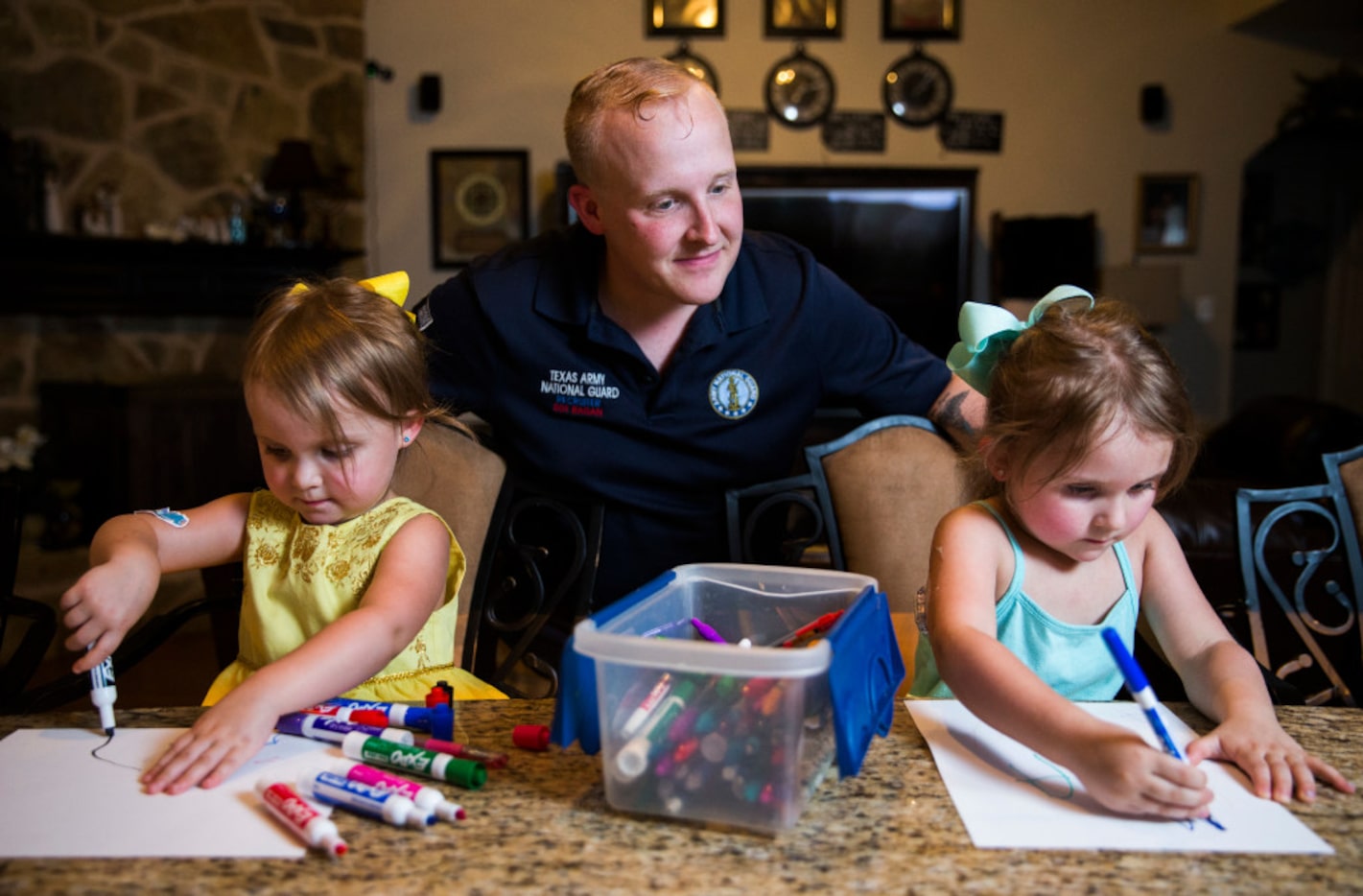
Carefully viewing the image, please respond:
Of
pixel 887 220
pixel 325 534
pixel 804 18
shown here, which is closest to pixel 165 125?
pixel 804 18

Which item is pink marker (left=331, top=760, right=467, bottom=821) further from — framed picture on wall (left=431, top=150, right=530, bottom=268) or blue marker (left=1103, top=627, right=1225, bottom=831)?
framed picture on wall (left=431, top=150, right=530, bottom=268)

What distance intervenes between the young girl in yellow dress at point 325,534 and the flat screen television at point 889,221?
14.9 feet

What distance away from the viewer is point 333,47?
18.2 ft

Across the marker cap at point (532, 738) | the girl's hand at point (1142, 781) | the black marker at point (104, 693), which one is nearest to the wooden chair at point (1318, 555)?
the girl's hand at point (1142, 781)

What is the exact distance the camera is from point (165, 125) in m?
5.12

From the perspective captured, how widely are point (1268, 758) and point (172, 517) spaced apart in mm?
1194

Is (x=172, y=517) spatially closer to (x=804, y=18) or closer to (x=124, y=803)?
(x=124, y=803)

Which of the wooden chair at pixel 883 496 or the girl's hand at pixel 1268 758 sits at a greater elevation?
the wooden chair at pixel 883 496

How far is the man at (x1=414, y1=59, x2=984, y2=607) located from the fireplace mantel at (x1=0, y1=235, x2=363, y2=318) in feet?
10.3

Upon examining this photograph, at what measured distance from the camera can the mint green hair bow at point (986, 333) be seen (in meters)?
1.16

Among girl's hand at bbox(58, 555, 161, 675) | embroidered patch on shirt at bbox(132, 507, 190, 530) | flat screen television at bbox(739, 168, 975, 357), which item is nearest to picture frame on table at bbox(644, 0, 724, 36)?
flat screen television at bbox(739, 168, 975, 357)

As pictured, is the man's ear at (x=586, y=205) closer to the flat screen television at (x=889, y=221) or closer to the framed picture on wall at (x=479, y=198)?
the flat screen television at (x=889, y=221)

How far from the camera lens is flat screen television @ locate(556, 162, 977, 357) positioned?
5602 millimetres

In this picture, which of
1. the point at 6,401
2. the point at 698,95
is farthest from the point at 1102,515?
the point at 6,401
